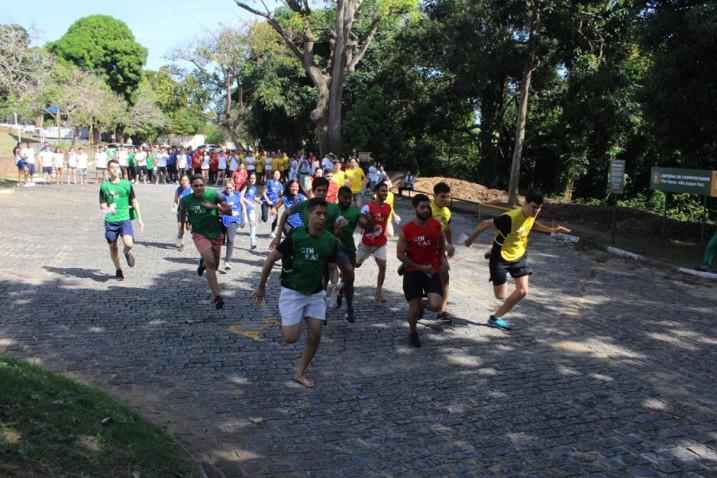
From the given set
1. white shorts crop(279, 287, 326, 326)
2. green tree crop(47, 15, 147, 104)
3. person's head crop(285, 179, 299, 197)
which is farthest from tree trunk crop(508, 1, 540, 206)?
green tree crop(47, 15, 147, 104)

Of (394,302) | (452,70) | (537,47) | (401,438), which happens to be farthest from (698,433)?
(452,70)

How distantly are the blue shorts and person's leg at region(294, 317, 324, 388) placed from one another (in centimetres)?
493

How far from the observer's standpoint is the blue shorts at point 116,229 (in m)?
9.80

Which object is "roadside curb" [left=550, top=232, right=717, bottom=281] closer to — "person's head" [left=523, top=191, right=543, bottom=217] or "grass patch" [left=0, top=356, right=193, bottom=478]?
"person's head" [left=523, top=191, right=543, bottom=217]

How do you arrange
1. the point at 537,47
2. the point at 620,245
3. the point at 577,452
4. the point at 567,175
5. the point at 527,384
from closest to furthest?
1. the point at 577,452
2. the point at 527,384
3. the point at 620,245
4. the point at 537,47
5. the point at 567,175

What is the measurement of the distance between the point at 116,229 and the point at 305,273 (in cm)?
503

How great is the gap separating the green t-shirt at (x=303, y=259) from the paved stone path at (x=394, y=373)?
103 cm

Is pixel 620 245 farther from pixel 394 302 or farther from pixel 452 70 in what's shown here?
pixel 452 70

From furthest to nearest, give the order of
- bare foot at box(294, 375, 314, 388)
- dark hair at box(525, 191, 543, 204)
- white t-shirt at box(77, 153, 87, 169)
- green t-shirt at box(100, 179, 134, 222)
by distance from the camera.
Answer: white t-shirt at box(77, 153, 87, 169) → green t-shirt at box(100, 179, 134, 222) → dark hair at box(525, 191, 543, 204) → bare foot at box(294, 375, 314, 388)

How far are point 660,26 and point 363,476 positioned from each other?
1380 centimetres

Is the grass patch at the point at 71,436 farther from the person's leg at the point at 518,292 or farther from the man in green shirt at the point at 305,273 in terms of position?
the person's leg at the point at 518,292

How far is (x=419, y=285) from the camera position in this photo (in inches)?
293

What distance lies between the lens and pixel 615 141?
87.7 feet

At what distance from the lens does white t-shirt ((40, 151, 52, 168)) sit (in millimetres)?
25453
